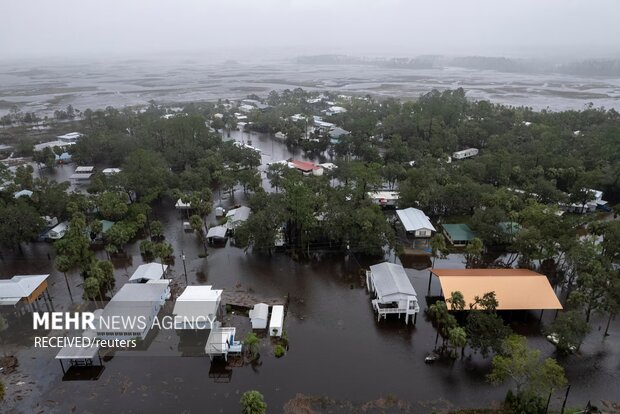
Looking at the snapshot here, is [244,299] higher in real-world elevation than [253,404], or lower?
lower

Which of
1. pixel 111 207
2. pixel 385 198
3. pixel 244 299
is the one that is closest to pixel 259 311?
pixel 244 299

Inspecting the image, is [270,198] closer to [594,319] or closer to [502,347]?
[502,347]

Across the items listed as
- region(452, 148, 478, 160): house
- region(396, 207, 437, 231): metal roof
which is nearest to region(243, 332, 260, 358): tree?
region(396, 207, 437, 231): metal roof

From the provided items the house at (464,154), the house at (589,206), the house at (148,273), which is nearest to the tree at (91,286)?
the house at (148,273)

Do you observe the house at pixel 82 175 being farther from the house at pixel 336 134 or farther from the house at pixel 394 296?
the house at pixel 394 296

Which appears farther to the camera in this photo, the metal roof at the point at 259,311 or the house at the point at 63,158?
the house at the point at 63,158

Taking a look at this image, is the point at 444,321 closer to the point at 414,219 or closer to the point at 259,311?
the point at 259,311
